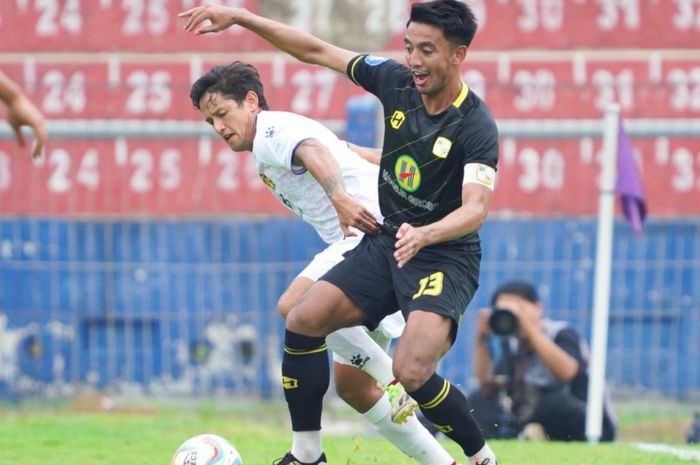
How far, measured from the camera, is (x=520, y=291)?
9906 mm

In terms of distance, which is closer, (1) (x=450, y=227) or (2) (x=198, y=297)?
(1) (x=450, y=227)

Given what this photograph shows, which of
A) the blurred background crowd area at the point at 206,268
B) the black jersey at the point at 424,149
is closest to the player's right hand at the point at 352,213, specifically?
the black jersey at the point at 424,149

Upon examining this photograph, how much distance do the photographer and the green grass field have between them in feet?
2.23

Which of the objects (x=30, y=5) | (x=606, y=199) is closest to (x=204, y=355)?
(x=606, y=199)

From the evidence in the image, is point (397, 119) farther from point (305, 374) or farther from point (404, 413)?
point (404, 413)

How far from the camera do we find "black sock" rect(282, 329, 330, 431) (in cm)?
648

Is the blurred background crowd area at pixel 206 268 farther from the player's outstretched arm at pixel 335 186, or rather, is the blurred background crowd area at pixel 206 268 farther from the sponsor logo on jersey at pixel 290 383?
the sponsor logo on jersey at pixel 290 383

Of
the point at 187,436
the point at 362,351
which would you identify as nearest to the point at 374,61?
the point at 362,351

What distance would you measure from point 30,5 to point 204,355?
352 inches

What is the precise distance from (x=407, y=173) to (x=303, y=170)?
65 centimetres

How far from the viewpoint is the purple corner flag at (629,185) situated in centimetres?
981

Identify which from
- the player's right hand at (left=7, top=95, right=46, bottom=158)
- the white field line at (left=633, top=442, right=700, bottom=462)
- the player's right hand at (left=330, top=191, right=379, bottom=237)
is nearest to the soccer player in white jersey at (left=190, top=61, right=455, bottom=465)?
the player's right hand at (left=330, top=191, right=379, bottom=237)

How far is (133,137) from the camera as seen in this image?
34.7 ft

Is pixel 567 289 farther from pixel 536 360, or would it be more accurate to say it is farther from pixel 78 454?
pixel 78 454
